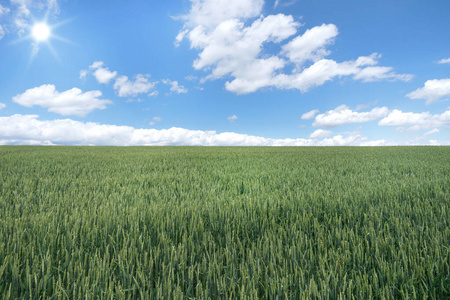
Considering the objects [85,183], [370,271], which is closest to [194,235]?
[370,271]

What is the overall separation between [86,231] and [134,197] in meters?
1.19

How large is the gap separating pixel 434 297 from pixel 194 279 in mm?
1293

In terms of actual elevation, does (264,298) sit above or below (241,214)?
below

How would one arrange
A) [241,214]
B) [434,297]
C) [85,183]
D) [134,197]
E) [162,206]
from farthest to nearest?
1. [85,183]
2. [134,197]
3. [162,206]
4. [241,214]
5. [434,297]

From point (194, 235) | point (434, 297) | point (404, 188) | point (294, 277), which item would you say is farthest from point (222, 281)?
point (404, 188)

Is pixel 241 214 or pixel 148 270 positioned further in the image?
pixel 241 214

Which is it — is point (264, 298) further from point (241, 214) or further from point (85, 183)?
point (85, 183)

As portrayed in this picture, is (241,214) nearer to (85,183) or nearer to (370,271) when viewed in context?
(370,271)

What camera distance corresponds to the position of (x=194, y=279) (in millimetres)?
1510

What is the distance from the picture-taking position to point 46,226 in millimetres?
2164

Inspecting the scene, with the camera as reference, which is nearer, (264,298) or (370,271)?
(264,298)

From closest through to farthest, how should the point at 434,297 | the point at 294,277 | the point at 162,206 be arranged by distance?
1. the point at 434,297
2. the point at 294,277
3. the point at 162,206

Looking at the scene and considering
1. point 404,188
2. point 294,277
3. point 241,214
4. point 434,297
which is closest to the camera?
point 434,297

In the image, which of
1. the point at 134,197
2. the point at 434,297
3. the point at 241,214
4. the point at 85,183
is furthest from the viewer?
the point at 85,183
